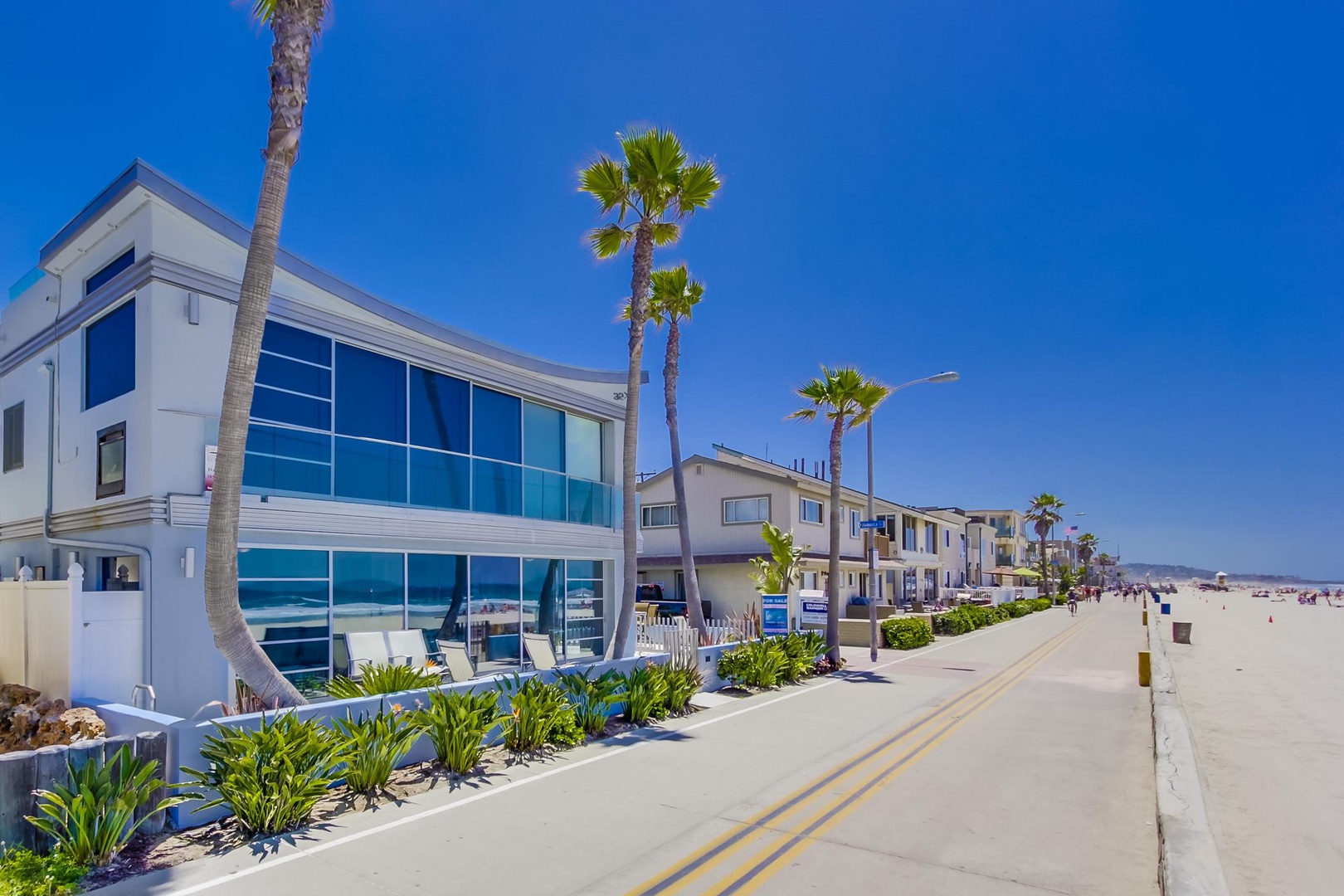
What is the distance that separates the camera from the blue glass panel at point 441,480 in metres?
14.6

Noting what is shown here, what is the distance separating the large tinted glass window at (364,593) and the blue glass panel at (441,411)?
235cm

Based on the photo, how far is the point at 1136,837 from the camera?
7.65 metres

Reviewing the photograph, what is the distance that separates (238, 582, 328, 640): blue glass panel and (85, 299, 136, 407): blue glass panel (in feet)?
11.2

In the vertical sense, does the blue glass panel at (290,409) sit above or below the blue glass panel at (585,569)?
above

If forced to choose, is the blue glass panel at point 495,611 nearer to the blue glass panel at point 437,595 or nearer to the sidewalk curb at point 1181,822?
the blue glass panel at point 437,595

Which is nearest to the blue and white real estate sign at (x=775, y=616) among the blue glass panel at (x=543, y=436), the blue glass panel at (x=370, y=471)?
the blue glass panel at (x=543, y=436)

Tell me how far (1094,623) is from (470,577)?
37.2 meters

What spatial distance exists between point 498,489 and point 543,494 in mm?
1385

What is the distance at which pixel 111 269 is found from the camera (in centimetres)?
1253

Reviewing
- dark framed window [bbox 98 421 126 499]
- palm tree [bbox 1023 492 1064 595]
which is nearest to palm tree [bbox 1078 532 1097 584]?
palm tree [bbox 1023 492 1064 595]

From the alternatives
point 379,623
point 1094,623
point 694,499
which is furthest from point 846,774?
point 1094,623

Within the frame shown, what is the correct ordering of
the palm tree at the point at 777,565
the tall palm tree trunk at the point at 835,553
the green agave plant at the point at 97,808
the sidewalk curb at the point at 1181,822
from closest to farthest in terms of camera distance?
the sidewalk curb at the point at 1181,822 → the green agave plant at the point at 97,808 → the tall palm tree trunk at the point at 835,553 → the palm tree at the point at 777,565

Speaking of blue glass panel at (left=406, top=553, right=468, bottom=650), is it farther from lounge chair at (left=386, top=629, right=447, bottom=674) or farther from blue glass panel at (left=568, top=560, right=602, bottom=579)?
blue glass panel at (left=568, top=560, right=602, bottom=579)

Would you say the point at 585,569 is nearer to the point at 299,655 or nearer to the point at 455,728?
the point at 299,655
